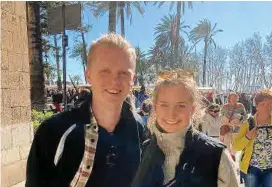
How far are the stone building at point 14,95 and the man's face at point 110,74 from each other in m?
3.46

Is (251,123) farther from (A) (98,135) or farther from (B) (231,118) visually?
(B) (231,118)

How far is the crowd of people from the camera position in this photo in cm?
183

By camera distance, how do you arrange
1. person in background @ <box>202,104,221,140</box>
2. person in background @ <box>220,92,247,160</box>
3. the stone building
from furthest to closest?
person in background @ <box>202,104,221,140</box>
person in background @ <box>220,92,247,160</box>
the stone building

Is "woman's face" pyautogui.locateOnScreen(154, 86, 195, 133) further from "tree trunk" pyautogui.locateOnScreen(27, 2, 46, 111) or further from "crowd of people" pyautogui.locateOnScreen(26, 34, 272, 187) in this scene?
"tree trunk" pyautogui.locateOnScreen(27, 2, 46, 111)

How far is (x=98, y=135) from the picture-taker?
1.93m

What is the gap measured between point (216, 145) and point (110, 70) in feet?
2.16

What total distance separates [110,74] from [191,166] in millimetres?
634

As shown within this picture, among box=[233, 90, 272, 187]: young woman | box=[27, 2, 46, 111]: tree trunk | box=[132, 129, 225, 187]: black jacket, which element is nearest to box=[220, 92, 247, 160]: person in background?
box=[233, 90, 272, 187]: young woman

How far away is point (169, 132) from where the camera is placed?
196 cm

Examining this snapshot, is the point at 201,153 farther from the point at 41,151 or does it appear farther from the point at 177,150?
the point at 41,151

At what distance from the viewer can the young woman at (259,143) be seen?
4207mm

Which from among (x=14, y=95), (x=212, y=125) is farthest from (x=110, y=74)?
(x=212, y=125)

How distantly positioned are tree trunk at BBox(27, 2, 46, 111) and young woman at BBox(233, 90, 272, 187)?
20.7 feet

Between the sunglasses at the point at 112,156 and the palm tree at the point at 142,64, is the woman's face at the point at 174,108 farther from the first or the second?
the palm tree at the point at 142,64
